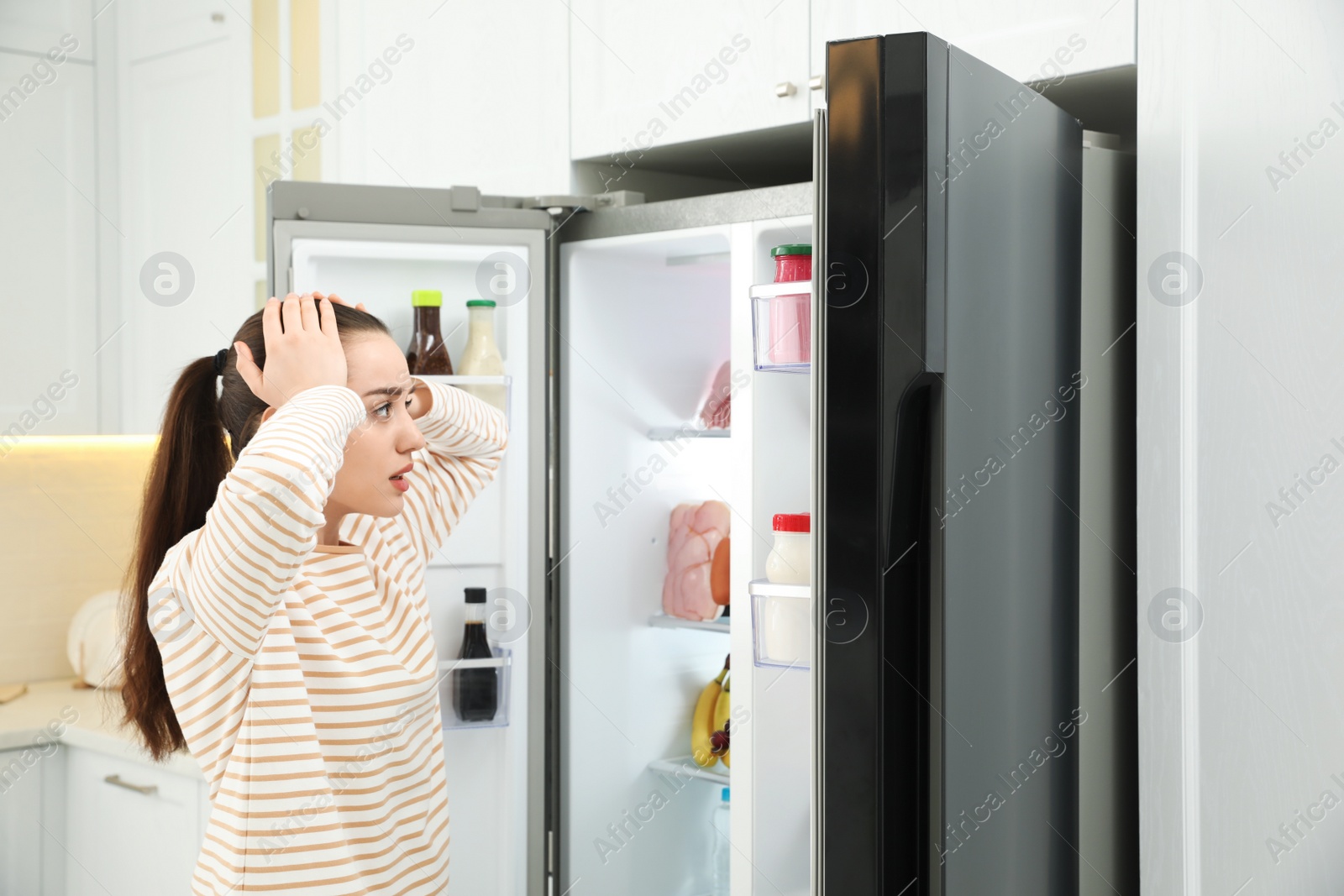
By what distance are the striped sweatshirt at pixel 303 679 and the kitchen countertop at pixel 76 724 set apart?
2.96ft

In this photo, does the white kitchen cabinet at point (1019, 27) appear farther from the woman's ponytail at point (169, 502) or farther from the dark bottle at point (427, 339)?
the woman's ponytail at point (169, 502)

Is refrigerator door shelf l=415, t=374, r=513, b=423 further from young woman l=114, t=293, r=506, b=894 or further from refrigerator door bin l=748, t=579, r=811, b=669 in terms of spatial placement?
refrigerator door bin l=748, t=579, r=811, b=669

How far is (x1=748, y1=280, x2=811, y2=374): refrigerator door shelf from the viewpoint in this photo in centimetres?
125

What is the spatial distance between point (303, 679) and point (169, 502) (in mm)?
256

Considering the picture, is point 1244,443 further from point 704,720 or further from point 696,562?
point 704,720

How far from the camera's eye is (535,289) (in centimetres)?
161

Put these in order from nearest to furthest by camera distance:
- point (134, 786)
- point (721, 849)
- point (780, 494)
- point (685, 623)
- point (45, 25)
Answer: point (780, 494), point (685, 623), point (721, 849), point (134, 786), point (45, 25)

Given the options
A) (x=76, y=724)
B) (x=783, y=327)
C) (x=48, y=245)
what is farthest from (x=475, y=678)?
(x=48, y=245)

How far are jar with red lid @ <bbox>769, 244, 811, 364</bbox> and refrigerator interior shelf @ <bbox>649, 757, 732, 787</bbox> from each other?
2.33 feet

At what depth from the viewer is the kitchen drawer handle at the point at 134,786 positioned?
2133mm

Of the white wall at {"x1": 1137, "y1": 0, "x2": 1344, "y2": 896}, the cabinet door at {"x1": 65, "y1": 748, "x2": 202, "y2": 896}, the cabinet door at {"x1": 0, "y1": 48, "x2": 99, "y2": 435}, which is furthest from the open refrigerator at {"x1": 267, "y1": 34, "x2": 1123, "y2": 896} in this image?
the cabinet door at {"x1": 0, "y1": 48, "x2": 99, "y2": 435}

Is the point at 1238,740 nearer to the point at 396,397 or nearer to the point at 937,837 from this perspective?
the point at 937,837

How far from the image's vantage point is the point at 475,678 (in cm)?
163

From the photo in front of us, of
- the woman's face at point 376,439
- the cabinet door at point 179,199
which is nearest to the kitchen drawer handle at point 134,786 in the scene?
the cabinet door at point 179,199
